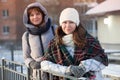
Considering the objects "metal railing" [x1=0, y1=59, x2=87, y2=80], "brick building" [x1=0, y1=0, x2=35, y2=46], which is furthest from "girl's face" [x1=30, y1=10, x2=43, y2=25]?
"brick building" [x1=0, y1=0, x2=35, y2=46]

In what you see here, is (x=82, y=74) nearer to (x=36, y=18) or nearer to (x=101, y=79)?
(x=101, y=79)

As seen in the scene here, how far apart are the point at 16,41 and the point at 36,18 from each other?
4646 cm

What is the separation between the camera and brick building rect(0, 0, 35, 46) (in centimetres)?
5165

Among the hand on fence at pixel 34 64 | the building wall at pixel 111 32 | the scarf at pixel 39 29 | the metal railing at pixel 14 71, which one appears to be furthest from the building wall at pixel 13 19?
the hand on fence at pixel 34 64

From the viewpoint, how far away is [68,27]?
12.6 ft

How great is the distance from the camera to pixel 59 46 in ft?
12.6

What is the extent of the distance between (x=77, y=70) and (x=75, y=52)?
211mm

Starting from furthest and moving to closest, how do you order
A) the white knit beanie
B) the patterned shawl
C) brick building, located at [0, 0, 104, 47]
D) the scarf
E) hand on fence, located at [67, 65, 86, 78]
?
brick building, located at [0, 0, 104, 47] → the scarf → the white knit beanie → the patterned shawl → hand on fence, located at [67, 65, 86, 78]

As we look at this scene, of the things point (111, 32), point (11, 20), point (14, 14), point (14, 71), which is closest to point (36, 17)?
point (14, 71)

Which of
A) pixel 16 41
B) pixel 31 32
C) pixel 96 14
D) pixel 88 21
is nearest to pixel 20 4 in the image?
pixel 16 41

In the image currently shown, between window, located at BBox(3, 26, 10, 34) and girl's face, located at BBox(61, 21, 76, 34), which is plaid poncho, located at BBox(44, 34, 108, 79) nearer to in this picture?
girl's face, located at BBox(61, 21, 76, 34)

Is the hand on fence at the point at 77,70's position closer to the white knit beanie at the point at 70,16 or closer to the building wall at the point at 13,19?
the white knit beanie at the point at 70,16

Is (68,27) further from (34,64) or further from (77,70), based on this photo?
(34,64)

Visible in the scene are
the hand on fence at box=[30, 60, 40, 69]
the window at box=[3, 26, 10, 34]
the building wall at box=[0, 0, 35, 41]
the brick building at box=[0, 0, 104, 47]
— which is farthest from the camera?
the window at box=[3, 26, 10, 34]
